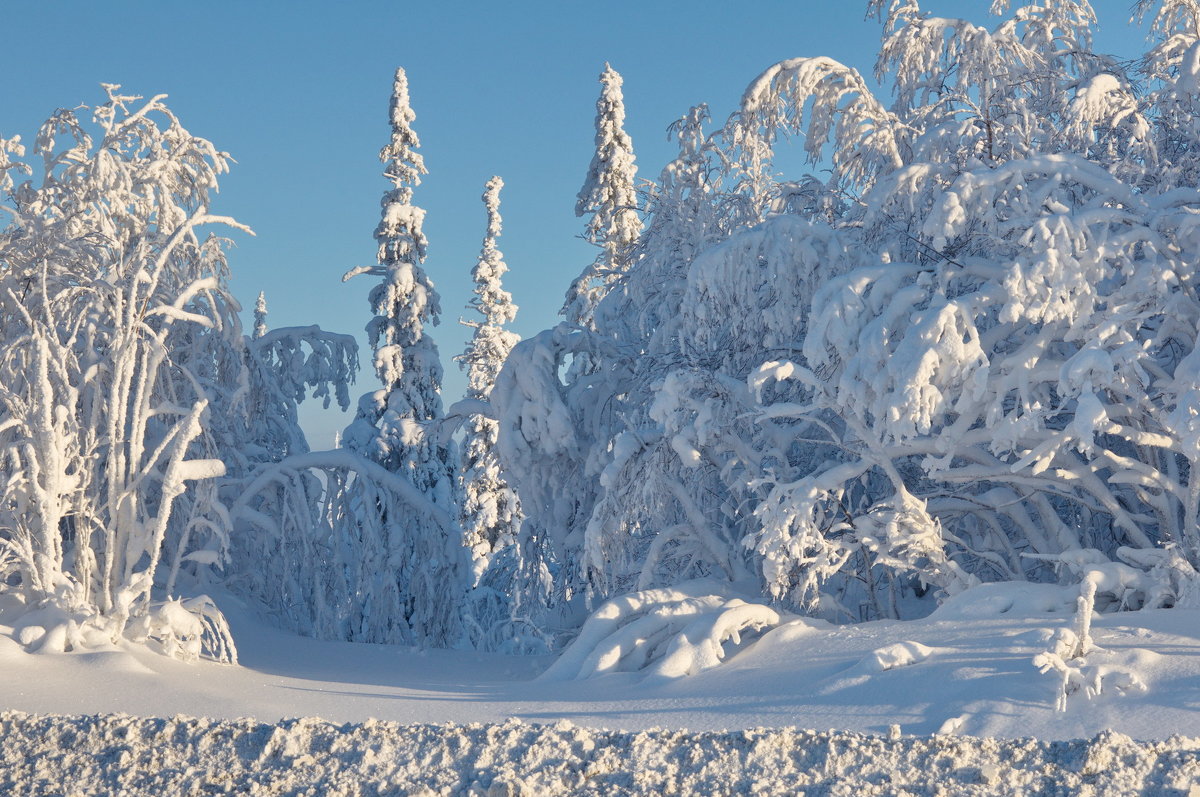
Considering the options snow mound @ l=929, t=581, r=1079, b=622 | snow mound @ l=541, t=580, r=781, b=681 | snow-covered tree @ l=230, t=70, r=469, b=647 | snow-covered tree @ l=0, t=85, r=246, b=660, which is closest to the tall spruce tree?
snow-covered tree @ l=230, t=70, r=469, b=647

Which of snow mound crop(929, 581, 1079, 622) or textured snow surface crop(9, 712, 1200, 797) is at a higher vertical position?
snow mound crop(929, 581, 1079, 622)

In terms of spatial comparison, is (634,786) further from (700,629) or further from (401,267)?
(401,267)

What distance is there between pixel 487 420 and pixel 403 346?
21.6ft

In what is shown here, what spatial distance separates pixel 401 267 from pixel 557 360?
31.7 feet

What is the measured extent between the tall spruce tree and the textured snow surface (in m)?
13.9

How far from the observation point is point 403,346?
20938 millimetres

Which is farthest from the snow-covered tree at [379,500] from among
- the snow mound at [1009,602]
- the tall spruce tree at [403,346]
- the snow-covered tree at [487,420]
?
the snow mound at [1009,602]

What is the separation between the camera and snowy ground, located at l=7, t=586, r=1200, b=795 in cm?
498

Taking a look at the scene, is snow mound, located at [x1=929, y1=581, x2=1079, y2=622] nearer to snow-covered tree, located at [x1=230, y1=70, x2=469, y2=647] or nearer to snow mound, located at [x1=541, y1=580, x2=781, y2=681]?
snow mound, located at [x1=541, y1=580, x2=781, y2=681]

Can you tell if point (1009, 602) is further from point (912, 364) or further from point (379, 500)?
point (379, 500)

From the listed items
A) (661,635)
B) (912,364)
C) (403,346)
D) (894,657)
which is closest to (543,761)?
(894,657)

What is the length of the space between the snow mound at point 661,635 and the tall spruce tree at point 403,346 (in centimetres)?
1161

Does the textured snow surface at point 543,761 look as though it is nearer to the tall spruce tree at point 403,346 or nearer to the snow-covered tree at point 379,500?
the snow-covered tree at point 379,500

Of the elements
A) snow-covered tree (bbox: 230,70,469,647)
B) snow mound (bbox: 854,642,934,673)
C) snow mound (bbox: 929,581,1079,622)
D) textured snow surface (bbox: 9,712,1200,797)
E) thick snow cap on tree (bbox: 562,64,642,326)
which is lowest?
textured snow surface (bbox: 9,712,1200,797)
